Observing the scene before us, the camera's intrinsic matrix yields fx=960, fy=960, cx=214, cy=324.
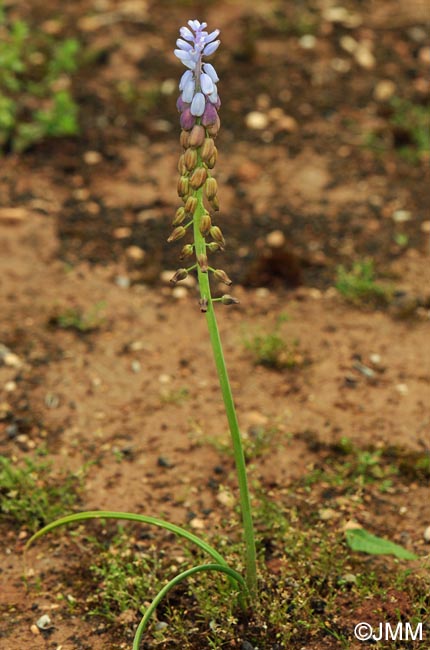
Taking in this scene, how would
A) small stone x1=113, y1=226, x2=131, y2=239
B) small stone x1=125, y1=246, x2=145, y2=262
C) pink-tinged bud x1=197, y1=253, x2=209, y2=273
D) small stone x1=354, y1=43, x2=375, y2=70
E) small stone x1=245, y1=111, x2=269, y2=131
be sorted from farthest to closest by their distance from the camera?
small stone x1=354, y1=43, x2=375, y2=70, small stone x1=245, y1=111, x2=269, y2=131, small stone x1=113, y1=226, x2=131, y2=239, small stone x1=125, y1=246, x2=145, y2=262, pink-tinged bud x1=197, y1=253, x2=209, y2=273

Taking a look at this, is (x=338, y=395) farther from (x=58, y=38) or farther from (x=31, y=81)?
(x=58, y=38)

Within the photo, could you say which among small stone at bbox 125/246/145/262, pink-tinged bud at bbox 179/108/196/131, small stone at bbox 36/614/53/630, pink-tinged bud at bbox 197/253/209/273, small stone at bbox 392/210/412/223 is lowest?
small stone at bbox 36/614/53/630

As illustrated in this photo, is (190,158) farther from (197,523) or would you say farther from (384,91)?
(384,91)

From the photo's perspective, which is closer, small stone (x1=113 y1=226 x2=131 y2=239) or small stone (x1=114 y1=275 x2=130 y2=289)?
small stone (x1=114 y1=275 x2=130 y2=289)

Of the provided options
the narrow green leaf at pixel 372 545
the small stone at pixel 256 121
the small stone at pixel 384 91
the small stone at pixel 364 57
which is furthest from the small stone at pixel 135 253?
the small stone at pixel 364 57

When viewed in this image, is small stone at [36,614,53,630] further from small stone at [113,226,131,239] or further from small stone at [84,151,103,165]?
small stone at [84,151,103,165]

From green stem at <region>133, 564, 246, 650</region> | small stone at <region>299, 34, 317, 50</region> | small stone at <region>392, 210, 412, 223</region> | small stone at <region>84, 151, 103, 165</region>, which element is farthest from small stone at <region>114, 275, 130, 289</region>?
small stone at <region>299, 34, 317, 50</region>

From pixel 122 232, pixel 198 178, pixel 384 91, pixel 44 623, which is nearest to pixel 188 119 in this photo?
pixel 198 178

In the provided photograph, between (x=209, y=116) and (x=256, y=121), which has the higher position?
(x=209, y=116)
